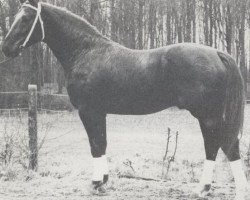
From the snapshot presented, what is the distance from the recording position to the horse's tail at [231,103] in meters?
4.44

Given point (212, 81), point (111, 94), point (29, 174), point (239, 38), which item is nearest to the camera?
point (212, 81)

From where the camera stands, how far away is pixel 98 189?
5027 millimetres

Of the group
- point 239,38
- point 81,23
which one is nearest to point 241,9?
point 239,38

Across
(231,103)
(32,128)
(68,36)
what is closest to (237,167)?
(231,103)

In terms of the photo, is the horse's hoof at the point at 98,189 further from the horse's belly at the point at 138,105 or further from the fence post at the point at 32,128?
the fence post at the point at 32,128

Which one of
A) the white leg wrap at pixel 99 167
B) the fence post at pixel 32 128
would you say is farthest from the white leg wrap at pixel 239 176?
the fence post at pixel 32 128

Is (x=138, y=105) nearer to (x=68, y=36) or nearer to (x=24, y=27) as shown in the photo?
(x=68, y=36)

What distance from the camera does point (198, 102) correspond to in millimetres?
4387

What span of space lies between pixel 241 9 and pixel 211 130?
1828 cm

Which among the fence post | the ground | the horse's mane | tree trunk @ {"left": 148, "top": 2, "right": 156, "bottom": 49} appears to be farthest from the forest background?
the horse's mane

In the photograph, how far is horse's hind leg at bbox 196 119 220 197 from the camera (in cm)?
444

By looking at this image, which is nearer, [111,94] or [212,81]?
[212,81]

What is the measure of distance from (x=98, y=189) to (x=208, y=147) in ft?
4.75

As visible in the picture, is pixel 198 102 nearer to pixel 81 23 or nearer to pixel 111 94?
pixel 111 94
